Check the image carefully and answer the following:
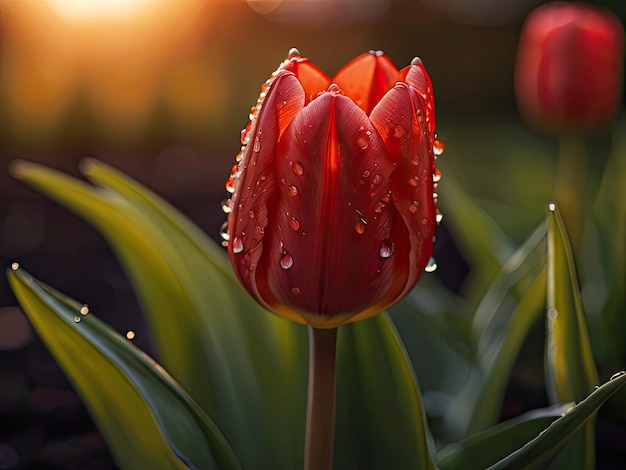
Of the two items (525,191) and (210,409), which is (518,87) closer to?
(525,191)

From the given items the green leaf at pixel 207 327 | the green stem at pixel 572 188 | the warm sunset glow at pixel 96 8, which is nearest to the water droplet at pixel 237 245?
the green leaf at pixel 207 327

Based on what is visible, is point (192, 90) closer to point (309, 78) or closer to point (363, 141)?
point (309, 78)

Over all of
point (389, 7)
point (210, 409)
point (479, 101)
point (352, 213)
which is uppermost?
point (389, 7)

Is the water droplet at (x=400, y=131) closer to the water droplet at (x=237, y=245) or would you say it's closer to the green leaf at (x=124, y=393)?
the water droplet at (x=237, y=245)

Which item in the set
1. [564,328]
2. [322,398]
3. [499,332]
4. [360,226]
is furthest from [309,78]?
[499,332]

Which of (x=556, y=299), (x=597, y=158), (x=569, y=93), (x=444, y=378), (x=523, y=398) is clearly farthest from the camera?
(x=597, y=158)

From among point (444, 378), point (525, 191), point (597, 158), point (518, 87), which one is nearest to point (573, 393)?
point (444, 378)
